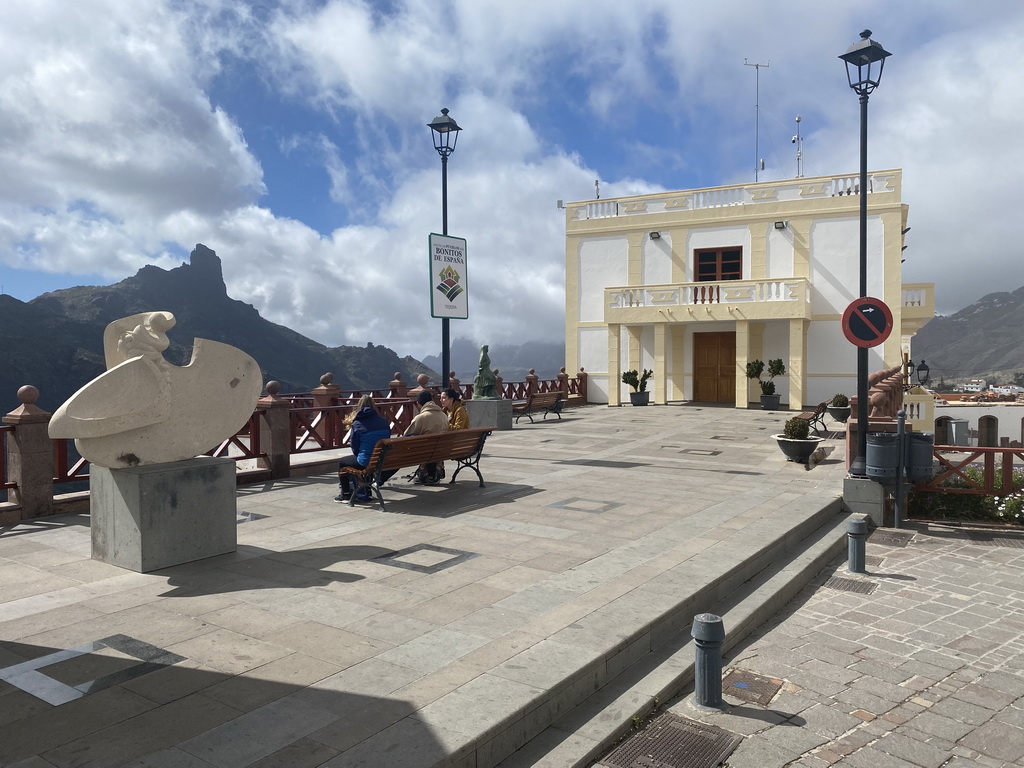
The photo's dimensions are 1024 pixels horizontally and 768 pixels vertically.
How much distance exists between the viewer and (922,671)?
14.4ft

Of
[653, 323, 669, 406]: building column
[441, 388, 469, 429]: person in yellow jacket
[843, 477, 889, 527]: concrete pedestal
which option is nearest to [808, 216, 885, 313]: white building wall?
[653, 323, 669, 406]: building column

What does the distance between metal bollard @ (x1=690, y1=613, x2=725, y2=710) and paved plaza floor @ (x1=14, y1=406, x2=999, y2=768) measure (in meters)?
0.12

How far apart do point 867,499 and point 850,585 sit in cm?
266

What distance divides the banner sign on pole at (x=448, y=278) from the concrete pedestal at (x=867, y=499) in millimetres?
8359

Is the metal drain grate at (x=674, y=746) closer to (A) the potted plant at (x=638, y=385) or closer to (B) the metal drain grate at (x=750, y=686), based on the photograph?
(B) the metal drain grate at (x=750, y=686)

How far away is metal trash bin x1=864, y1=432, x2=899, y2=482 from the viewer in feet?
26.6

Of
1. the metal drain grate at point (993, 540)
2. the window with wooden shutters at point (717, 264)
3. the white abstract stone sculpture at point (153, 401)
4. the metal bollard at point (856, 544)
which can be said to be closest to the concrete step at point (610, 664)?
the metal bollard at point (856, 544)

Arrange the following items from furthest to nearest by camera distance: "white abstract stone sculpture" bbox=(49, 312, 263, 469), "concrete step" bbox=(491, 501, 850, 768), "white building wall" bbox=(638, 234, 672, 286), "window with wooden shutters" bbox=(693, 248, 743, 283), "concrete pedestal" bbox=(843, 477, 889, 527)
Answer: "white building wall" bbox=(638, 234, 672, 286)
"window with wooden shutters" bbox=(693, 248, 743, 283)
"concrete pedestal" bbox=(843, 477, 889, 527)
"white abstract stone sculpture" bbox=(49, 312, 263, 469)
"concrete step" bbox=(491, 501, 850, 768)

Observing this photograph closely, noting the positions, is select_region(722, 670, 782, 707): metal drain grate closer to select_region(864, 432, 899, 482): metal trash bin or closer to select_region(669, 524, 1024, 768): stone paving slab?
select_region(669, 524, 1024, 768): stone paving slab

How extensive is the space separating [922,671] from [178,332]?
150m

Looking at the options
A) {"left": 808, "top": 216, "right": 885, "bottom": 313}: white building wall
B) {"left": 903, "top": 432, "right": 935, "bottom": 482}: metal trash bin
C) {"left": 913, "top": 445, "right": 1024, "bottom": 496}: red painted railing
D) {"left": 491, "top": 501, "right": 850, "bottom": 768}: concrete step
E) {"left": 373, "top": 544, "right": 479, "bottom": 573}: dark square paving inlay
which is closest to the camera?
{"left": 491, "top": 501, "right": 850, "bottom": 768}: concrete step

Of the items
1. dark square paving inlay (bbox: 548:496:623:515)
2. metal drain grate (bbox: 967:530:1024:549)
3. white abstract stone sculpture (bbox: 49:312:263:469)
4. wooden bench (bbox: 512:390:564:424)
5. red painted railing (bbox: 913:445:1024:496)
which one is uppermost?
white abstract stone sculpture (bbox: 49:312:263:469)

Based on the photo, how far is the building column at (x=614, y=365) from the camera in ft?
86.7

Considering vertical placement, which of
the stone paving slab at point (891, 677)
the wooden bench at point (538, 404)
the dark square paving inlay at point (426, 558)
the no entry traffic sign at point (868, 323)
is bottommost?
the stone paving slab at point (891, 677)
